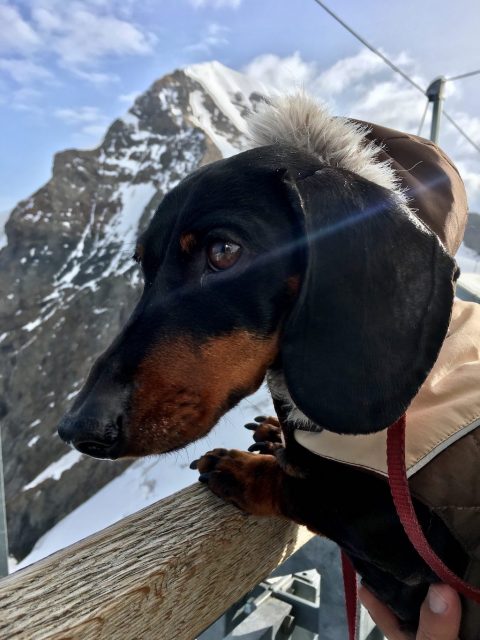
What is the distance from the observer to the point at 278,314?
4.47ft

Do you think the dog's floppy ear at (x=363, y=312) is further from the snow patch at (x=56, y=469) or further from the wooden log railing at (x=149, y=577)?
the snow patch at (x=56, y=469)

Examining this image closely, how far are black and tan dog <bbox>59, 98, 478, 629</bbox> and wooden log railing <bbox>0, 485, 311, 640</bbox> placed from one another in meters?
0.14

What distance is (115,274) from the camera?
165ft

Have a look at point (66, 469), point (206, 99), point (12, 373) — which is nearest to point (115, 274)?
point (12, 373)

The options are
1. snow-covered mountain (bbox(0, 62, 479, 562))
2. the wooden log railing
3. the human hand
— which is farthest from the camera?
snow-covered mountain (bbox(0, 62, 479, 562))

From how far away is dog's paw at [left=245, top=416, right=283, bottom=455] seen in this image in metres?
1.90

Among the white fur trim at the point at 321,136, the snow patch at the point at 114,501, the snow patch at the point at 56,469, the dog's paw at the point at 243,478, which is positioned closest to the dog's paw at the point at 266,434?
the dog's paw at the point at 243,478

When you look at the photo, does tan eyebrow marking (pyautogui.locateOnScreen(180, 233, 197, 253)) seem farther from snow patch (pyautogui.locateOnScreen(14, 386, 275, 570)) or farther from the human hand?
snow patch (pyautogui.locateOnScreen(14, 386, 275, 570))

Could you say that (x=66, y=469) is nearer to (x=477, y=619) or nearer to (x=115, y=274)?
(x=115, y=274)

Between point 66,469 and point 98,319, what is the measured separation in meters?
15.3

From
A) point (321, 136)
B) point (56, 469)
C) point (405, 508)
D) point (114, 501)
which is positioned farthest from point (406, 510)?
point (56, 469)

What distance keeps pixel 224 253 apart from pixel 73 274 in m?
52.7

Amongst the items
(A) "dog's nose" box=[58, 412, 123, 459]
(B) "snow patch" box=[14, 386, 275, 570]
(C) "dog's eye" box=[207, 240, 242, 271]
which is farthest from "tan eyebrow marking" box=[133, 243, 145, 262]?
(B) "snow patch" box=[14, 386, 275, 570]

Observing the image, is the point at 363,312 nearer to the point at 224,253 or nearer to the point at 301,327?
the point at 301,327
